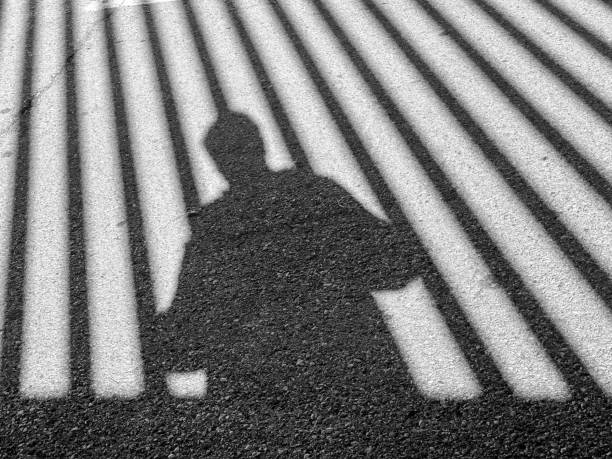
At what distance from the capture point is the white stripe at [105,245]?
A: 107 inches

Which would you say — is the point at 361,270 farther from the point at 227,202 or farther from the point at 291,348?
the point at 227,202

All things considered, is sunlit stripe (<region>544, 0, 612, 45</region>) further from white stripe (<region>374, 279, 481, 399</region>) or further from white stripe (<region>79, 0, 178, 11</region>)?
white stripe (<region>79, 0, 178, 11</region>)

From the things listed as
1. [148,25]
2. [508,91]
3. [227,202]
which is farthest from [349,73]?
[148,25]

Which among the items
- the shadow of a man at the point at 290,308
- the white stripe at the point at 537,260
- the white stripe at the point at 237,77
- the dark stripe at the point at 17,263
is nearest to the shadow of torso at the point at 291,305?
the shadow of a man at the point at 290,308

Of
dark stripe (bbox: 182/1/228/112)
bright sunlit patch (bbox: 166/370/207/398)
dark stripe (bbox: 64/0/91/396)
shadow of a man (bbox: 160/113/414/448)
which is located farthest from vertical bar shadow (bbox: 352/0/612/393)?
dark stripe (bbox: 64/0/91/396)

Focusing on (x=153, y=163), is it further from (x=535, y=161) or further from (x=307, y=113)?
(x=535, y=161)

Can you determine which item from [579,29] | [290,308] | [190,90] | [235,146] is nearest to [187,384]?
[290,308]

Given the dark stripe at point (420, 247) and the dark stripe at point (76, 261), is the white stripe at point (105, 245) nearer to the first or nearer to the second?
the dark stripe at point (76, 261)

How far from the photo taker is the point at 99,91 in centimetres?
425

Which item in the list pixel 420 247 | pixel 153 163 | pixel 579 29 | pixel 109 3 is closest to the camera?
pixel 420 247

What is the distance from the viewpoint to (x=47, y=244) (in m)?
3.29

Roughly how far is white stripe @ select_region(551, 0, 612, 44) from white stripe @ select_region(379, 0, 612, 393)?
2.64 ft

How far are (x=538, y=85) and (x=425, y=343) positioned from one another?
173 centimetres

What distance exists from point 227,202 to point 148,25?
78.8 inches
